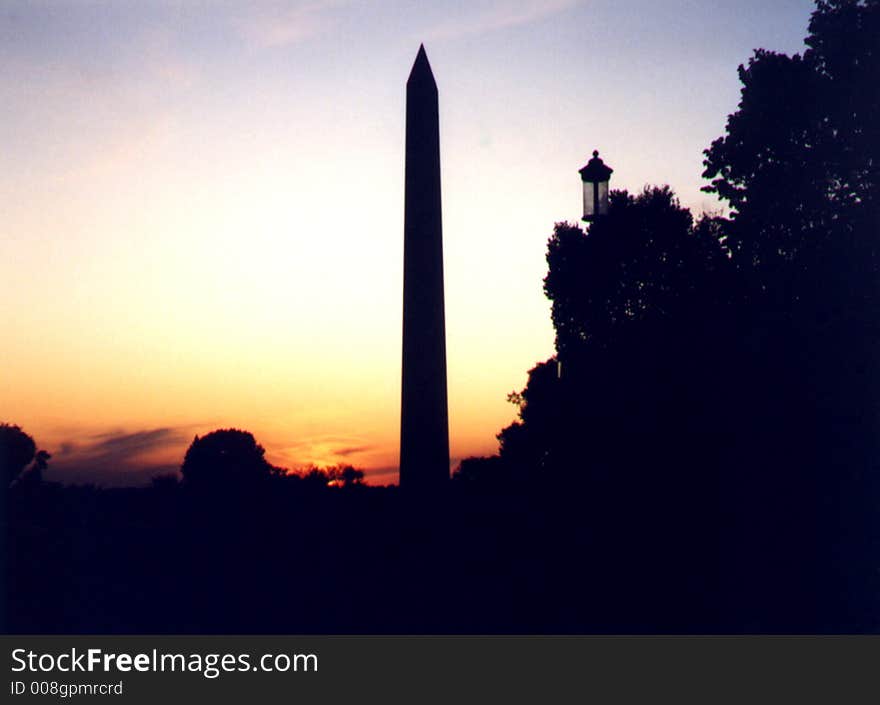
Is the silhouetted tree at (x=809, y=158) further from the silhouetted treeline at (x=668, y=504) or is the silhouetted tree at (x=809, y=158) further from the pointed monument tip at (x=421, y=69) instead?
the pointed monument tip at (x=421, y=69)

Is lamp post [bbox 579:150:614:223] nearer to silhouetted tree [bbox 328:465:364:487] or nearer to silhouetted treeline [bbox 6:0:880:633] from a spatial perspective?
silhouetted treeline [bbox 6:0:880:633]

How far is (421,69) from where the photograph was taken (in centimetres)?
1650

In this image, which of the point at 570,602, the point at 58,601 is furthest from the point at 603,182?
the point at 58,601

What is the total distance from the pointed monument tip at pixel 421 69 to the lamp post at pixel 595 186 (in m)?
4.01

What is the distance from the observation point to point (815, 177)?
787 inches

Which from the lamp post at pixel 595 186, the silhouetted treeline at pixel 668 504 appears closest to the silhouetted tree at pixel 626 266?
the silhouetted treeline at pixel 668 504

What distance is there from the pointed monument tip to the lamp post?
401 cm

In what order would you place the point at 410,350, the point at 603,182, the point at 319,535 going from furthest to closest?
1. the point at 319,535
2. the point at 410,350
3. the point at 603,182

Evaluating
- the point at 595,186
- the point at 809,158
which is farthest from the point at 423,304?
the point at 809,158

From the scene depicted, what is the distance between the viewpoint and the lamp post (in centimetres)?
1366

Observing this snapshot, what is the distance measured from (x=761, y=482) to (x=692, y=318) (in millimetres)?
4106

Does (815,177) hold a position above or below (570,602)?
above

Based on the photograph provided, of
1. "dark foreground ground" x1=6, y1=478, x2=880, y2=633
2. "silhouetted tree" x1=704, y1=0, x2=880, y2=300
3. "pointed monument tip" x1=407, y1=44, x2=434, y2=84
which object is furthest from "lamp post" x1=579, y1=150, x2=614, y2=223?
"silhouetted tree" x1=704, y1=0, x2=880, y2=300

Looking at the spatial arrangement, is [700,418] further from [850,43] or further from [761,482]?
[850,43]
